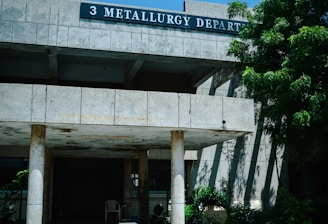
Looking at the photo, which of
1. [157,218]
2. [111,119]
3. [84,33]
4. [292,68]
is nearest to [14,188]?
[157,218]

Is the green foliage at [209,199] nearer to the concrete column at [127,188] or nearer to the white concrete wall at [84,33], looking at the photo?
the concrete column at [127,188]

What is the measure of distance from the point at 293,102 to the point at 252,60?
8.04 feet

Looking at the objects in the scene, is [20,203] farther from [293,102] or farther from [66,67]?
[293,102]

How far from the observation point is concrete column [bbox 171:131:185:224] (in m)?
10.6

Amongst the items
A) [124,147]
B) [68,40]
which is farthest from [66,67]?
[124,147]

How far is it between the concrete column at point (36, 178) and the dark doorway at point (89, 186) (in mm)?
10030

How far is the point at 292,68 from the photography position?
12.2 metres

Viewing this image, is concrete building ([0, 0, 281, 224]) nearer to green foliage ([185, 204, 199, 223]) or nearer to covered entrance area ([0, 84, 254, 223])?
covered entrance area ([0, 84, 254, 223])

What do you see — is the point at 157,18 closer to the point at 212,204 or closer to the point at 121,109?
the point at 121,109

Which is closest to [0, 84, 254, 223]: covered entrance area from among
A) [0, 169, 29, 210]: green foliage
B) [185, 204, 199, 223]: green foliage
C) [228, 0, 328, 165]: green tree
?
[228, 0, 328, 165]: green tree

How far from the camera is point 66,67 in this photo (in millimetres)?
17734

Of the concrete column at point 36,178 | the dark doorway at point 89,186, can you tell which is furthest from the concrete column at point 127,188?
the concrete column at point 36,178

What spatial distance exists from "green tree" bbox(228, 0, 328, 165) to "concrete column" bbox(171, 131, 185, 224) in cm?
342

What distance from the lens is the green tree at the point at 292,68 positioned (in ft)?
37.3
